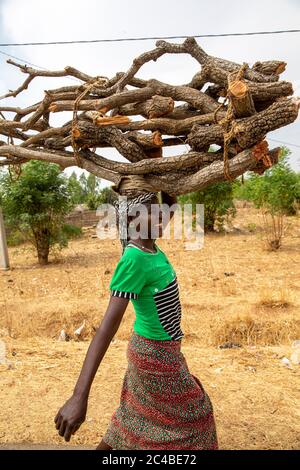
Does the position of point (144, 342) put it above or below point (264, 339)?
above

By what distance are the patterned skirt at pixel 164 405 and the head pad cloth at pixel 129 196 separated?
0.50 metres

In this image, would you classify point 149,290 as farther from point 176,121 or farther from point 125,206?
point 176,121

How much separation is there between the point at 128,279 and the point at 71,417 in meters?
0.58

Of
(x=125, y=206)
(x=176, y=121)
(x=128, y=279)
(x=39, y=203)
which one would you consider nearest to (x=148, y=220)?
(x=125, y=206)

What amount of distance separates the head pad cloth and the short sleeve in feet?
0.63

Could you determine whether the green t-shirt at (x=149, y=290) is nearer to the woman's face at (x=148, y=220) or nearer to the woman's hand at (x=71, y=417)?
the woman's face at (x=148, y=220)

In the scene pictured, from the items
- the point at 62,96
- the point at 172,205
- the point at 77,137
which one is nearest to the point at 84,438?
the point at 172,205

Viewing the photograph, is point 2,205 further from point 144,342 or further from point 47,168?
point 144,342

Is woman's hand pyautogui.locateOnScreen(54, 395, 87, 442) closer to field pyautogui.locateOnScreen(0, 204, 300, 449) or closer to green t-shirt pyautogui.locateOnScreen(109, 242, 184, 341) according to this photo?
green t-shirt pyautogui.locateOnScreen(109, 242, 184, 341)

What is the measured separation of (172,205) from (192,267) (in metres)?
6.82

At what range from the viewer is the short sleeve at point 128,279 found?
186 cm

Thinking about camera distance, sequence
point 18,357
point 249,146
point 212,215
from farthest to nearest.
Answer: point 212,215
point 18,357
point 249,146

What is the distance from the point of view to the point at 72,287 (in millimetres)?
7887

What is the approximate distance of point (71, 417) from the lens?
1.70 meters
